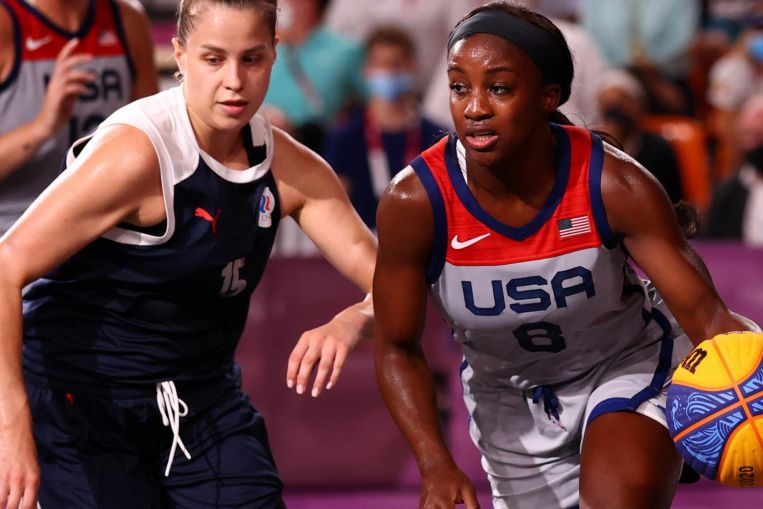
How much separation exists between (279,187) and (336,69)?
3.98 m

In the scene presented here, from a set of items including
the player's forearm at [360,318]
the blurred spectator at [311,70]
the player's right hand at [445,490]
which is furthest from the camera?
the blurred spectator at [311,70]

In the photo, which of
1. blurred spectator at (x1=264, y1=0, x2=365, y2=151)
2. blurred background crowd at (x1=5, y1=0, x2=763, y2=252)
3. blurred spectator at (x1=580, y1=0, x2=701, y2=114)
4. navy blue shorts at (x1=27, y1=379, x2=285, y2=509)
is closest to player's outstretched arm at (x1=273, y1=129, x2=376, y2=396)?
navy blue shorts at (x1=27, y1=379, x2=285, y2=509)

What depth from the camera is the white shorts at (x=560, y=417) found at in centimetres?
332

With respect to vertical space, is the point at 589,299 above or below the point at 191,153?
below

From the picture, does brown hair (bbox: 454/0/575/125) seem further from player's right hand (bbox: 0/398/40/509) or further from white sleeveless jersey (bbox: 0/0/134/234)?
white sleeveless jersey (bbox: 0/0/134/234)

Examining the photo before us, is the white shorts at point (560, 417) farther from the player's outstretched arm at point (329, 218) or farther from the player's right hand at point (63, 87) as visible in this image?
the player's right hand at point (63, 87)

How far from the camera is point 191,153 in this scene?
330cm

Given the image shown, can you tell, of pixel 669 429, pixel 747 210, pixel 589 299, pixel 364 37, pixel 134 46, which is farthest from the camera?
pixel 364 37

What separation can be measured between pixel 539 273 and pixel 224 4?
3.25 feet

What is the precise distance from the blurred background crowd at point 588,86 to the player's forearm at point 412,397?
2.65m

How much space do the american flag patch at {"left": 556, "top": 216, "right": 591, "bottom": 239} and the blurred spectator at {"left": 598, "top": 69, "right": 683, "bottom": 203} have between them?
338cm

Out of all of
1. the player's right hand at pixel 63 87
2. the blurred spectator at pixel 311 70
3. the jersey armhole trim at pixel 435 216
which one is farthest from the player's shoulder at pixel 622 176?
the blurred spectator at pixel 311 70

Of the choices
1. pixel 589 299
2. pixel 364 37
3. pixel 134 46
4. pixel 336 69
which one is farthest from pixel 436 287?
pixel 364 37

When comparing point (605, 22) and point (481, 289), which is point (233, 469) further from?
point (605, 22)
